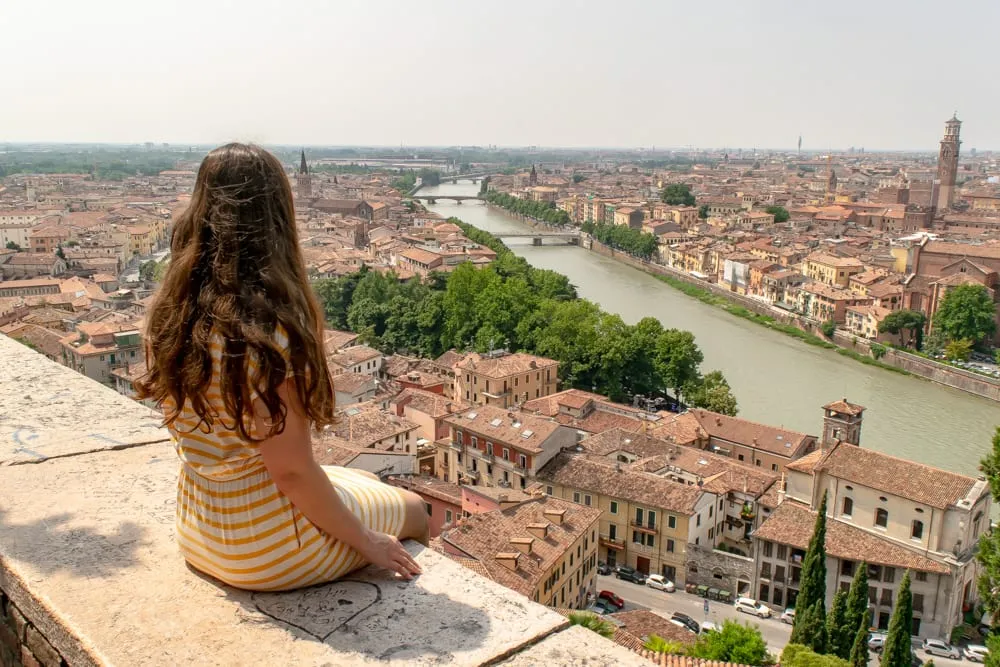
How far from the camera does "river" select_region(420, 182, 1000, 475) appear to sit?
10148 mm

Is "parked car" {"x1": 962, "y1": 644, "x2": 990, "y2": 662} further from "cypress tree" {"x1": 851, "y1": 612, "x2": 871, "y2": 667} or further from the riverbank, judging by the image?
the riverbank

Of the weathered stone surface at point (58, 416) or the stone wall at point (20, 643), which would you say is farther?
the weathered stone surface at point (58, 416)

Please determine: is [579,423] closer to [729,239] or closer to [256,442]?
[256,442]

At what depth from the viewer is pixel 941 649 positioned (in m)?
5.86

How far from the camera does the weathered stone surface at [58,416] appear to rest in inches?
47.9

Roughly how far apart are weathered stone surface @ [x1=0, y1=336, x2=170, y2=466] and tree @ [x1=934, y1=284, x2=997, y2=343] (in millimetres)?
14915

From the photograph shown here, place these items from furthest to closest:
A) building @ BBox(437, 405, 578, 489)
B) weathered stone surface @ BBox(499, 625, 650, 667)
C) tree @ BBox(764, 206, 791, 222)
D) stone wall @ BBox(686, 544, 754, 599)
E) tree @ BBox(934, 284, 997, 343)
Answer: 1. tree @ BBox(764, 206, 791, 222)
2. tree @ BBox(934, 284, 997, 343)
3. building @ BBox(437, 405, 578, 489)
4. stone wall @ BBox(686, 544, 754, 599)
5. weathered stone surface @ BBox(499, 625, 650, 667)

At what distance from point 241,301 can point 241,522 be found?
0.21 meters

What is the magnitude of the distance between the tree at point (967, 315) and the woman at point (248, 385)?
15173 mm

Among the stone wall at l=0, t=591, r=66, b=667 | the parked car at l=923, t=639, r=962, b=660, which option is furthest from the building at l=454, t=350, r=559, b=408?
the stone wall at l=0, t=591, r=66, b=667

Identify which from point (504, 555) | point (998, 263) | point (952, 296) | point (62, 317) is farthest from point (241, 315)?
point (998, 263)

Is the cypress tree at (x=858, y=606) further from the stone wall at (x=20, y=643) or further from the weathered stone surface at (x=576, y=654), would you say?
the stone wall at (x=20, y=643)

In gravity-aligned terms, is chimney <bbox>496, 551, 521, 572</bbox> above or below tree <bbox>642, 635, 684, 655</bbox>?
above

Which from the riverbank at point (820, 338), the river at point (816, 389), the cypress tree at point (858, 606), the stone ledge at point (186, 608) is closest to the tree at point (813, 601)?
the cypress tree at point (858, 606)
